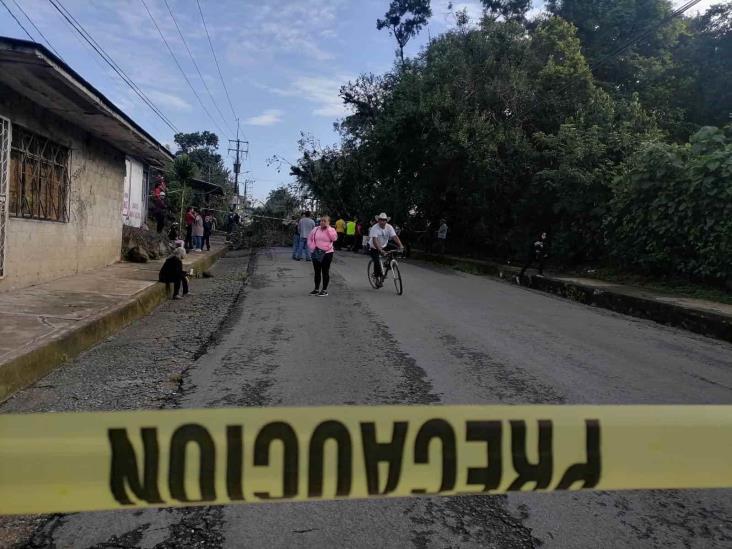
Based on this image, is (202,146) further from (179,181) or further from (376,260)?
(376,260)

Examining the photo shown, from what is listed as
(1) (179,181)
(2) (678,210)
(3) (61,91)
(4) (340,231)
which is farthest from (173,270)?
(1) (179,181)

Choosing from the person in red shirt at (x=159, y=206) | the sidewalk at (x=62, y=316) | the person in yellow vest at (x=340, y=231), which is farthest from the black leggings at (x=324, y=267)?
the person in yellow vest at (x=340, y=231)

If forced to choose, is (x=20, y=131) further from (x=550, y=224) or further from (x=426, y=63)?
(x=426, y=63)

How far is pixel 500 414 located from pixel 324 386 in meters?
3.46

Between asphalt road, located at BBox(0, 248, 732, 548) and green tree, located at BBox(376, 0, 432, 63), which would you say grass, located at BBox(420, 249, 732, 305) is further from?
green tree, located at BBox(376, 0, 432, 63)

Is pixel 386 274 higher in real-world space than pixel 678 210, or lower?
lower

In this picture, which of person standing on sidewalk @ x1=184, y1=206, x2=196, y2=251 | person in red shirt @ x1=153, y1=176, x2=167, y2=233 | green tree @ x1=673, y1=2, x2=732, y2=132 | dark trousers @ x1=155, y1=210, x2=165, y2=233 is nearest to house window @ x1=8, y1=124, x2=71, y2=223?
person standing on sidewalk @ x1=184, y1=206, x2=196, y2=251

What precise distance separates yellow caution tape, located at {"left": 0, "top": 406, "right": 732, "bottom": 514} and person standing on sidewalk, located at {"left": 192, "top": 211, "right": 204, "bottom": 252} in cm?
2010

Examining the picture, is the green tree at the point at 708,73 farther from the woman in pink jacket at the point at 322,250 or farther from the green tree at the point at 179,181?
the green tree at the point at 179,181

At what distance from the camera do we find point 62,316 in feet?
24.1

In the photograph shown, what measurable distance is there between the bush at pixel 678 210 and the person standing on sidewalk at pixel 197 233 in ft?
42.7

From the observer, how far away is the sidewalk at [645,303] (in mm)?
9766

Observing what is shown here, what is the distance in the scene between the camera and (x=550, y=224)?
19.8m

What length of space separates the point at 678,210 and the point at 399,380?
10072mm
